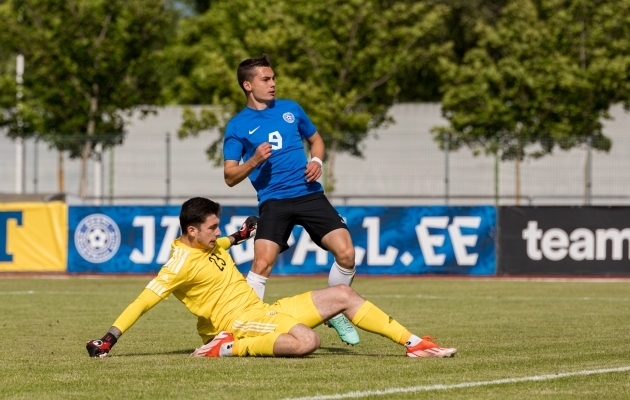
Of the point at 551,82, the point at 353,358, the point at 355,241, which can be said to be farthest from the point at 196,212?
the point at 551,82

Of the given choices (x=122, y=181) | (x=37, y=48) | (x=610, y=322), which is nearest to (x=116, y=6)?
(x=37, y=48)

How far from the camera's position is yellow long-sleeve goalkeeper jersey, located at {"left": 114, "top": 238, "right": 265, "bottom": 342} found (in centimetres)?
782

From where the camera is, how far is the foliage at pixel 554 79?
1234 inches

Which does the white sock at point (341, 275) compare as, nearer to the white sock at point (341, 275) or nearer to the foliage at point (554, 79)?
the white sock at point (341, 275)

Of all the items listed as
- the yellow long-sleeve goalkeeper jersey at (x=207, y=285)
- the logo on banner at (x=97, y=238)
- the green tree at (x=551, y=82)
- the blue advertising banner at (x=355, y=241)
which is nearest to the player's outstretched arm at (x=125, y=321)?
the yellow long-sleeve goalkeeper jersey at (x=207, y=285)

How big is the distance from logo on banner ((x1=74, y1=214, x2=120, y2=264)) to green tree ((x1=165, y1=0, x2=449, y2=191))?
9857 mm

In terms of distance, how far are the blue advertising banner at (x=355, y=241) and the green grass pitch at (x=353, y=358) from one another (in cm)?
558

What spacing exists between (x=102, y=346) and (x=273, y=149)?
8.02ft

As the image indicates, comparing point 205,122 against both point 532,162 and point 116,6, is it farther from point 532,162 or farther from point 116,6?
point 532,162

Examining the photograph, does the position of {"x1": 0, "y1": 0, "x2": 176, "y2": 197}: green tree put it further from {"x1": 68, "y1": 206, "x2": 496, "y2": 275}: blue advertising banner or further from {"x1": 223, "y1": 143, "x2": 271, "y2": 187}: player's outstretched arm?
{"x1": 223, "y1": 143, "x2": 271, "y2": 187}: player's outstretched arm

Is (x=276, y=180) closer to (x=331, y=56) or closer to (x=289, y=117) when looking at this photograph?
(x=289, y=117)

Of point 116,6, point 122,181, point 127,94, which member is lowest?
point 122,181

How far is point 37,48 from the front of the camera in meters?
32.3

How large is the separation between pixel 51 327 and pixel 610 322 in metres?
5.44
